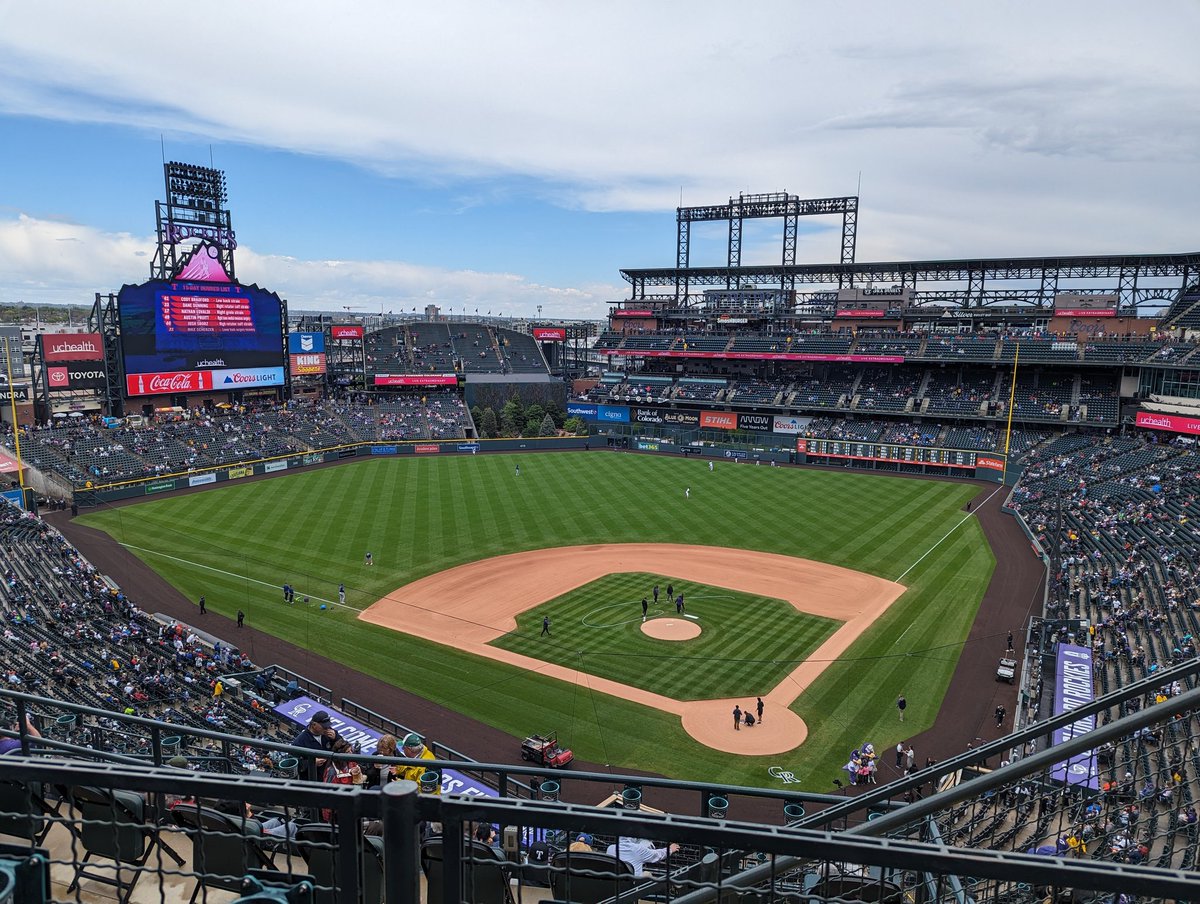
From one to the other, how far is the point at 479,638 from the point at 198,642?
971 cm

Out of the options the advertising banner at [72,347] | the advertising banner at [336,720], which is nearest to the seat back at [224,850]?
the advertising banner at [336,720]

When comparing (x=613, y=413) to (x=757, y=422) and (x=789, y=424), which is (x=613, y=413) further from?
(x=789, y=424)

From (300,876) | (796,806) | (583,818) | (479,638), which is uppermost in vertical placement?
(583,818)

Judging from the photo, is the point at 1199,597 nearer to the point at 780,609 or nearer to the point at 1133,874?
the point at 780,609

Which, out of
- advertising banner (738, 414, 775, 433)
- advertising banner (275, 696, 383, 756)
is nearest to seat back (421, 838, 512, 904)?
advertising banner (275, 696, 383, 756)

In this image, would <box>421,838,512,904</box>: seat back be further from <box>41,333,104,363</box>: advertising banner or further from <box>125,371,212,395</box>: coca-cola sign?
<box>125,371,212,395</box>: coca-cola sign

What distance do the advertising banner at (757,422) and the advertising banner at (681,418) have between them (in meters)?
4.24

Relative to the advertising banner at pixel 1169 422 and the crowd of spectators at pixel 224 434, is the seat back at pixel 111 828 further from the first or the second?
the advertising banner at pixel 1169 422

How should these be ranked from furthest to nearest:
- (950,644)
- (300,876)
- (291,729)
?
(950,644), (291,729), (300,876)

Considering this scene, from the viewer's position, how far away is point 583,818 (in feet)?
10.8

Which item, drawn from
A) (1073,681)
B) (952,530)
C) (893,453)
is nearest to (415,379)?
(893,453)

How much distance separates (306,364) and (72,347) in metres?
19.5

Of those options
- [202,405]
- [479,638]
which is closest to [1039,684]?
[479,638]

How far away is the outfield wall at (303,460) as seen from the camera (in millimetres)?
49219
